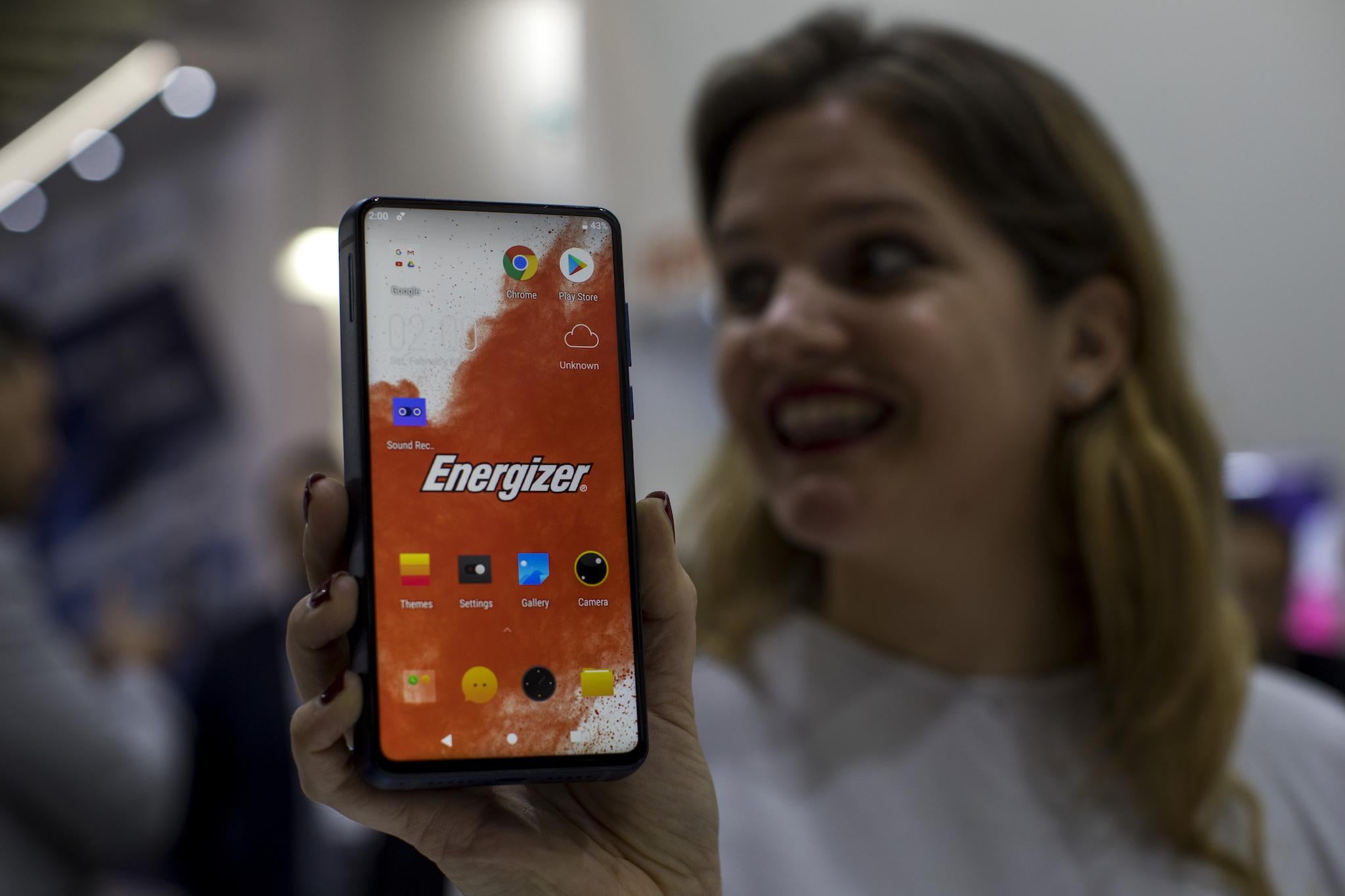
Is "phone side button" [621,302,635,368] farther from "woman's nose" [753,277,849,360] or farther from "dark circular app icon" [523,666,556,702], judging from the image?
"woman's nose" [753,277,849,360]

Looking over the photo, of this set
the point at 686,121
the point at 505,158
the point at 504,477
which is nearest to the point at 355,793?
the point at 504,477

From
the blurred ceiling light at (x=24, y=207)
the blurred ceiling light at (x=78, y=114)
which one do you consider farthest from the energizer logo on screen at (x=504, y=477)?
the blurred ceiling light at (x=24, y=207)

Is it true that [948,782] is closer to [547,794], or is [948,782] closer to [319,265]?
[547,794]

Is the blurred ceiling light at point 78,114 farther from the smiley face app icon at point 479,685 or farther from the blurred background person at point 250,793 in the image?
the blurred background person at point 250,793

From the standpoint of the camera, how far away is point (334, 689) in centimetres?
39

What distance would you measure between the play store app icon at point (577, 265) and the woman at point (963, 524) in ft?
1.16

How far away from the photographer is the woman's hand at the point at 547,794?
1.28 feet

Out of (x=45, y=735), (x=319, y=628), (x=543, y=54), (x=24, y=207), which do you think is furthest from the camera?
(x=24, y=207)

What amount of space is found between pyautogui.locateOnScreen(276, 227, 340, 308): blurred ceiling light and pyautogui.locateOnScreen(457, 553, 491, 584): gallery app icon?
11cm

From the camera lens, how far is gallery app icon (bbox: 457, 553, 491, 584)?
40 cm

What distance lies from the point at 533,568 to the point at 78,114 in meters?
0.92

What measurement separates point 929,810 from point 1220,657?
12.6 inches

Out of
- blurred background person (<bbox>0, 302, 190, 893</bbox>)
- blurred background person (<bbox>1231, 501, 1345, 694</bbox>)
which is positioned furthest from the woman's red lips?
blurred background person (<bbox>1231, 501, 1345, 694</bbox>)

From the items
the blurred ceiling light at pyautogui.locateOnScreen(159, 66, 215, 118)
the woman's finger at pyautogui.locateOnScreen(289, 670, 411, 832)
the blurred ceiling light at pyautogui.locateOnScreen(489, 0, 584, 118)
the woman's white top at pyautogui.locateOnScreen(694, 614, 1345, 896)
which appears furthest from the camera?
the blurred ceiling light at pyautogui.locateOnScreen(159, 66, 215, 118)
